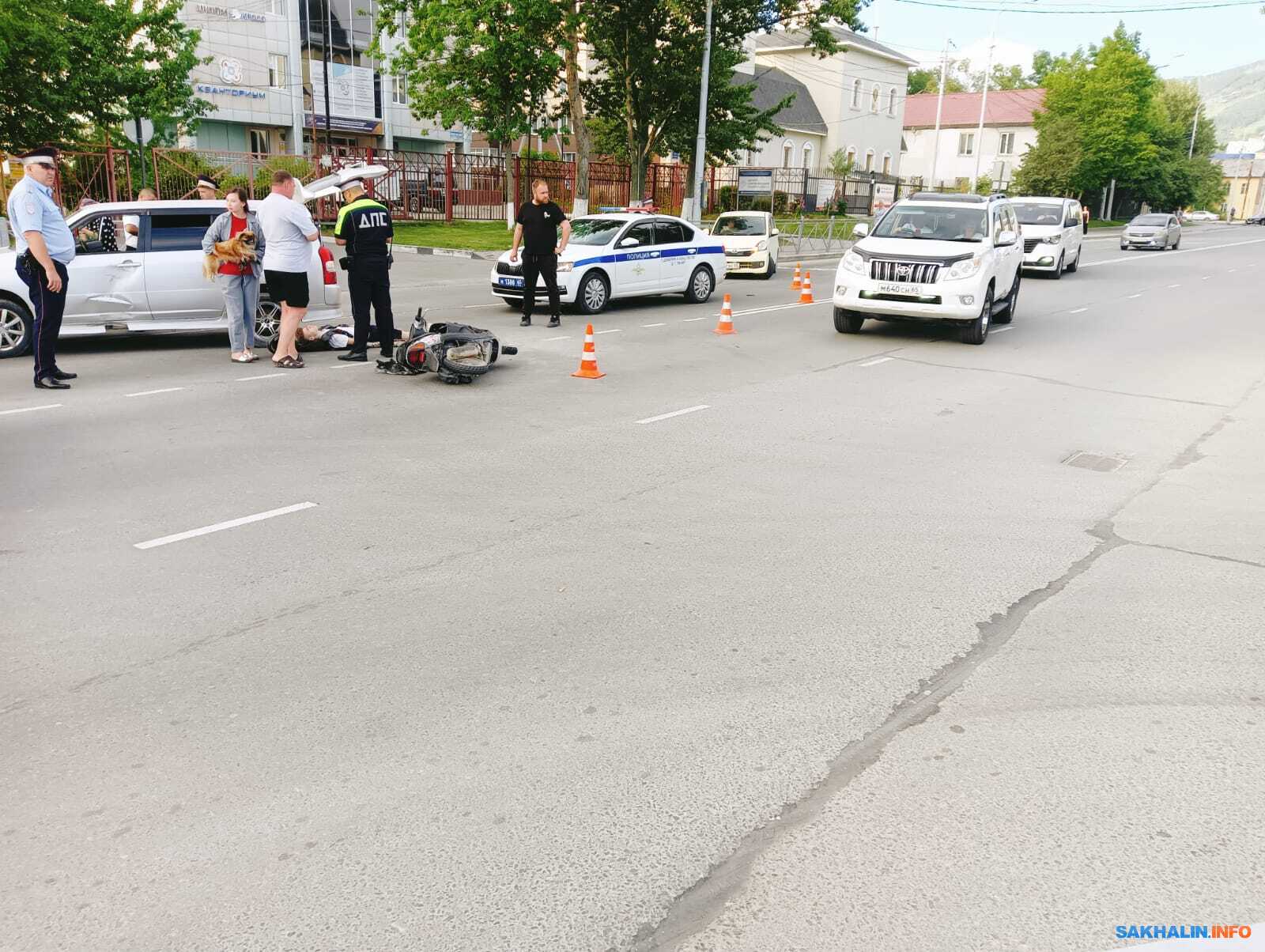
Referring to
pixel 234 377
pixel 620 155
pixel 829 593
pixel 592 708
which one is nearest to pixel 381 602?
pixel 592 708

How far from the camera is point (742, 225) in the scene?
2505 cm

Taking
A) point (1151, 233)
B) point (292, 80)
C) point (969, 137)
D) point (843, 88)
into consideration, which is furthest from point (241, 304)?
point (969, 137)

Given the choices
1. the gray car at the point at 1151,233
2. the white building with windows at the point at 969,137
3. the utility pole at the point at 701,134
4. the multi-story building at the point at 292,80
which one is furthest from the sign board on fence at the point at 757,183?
the white building with windows at the point at 969,137

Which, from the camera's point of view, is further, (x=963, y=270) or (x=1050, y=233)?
(x=1050, y=233)

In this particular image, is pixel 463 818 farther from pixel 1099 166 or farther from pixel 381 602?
pixel 1099 166

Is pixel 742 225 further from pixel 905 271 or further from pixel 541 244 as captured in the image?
pixel 905 271

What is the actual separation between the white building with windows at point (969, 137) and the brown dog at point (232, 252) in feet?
267

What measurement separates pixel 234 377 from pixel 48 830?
8172mm

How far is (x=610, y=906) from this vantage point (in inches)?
112

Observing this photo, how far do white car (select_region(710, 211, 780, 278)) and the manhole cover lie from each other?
1635 cm

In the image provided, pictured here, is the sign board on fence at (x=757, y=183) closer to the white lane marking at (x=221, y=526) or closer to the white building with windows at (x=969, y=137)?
the white lane marking at (x=221, y=526)

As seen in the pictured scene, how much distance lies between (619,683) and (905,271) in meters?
10.5

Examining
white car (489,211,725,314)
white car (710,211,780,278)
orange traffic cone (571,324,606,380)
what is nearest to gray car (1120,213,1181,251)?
white car (710,211,780,278)

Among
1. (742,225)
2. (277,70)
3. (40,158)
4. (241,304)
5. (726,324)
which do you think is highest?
(277,70)
